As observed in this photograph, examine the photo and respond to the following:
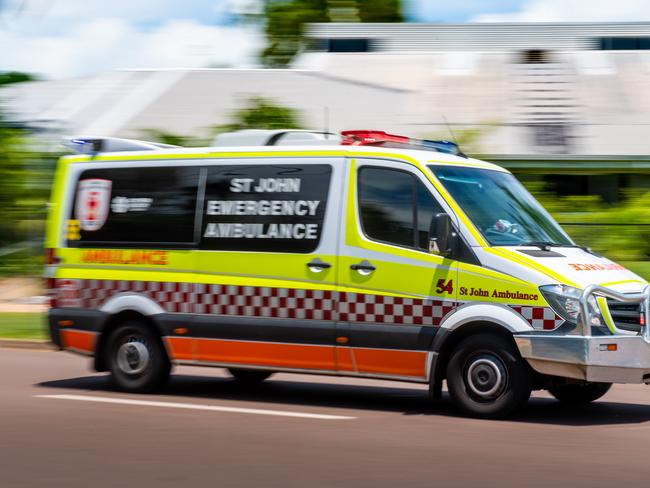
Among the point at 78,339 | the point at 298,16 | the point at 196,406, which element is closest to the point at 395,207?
the point at 196,406

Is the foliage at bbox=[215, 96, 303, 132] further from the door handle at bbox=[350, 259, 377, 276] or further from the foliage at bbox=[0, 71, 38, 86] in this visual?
the door handle at bbox=[350, 259, 377, 276]

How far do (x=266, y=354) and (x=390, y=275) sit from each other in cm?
129

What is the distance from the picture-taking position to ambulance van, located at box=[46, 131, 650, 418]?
27.8 ft

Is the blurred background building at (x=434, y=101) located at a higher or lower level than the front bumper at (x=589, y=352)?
higher

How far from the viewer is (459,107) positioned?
102ft

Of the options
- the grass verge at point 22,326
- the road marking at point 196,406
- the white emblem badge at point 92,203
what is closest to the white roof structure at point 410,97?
the grass verge at point 22,326

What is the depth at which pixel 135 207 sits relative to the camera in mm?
10164

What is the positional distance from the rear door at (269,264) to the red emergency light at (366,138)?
46 centimetres

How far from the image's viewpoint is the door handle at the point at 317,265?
9.19 meters

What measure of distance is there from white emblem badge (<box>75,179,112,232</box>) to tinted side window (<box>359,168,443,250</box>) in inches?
99.7

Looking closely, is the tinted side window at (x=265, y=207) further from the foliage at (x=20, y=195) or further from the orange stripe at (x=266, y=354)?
the foliage at (x=20, y=195)

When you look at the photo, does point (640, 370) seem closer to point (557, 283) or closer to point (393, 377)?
point (557, 283)

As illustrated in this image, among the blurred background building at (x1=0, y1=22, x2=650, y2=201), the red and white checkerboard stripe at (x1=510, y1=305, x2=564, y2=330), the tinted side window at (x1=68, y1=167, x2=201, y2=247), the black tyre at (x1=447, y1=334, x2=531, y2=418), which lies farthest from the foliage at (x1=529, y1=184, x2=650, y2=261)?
the red and white checkerboard stripe at (x1=510, y1=305, x2=564, y2=330)

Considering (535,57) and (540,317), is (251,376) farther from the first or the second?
(535,57)
